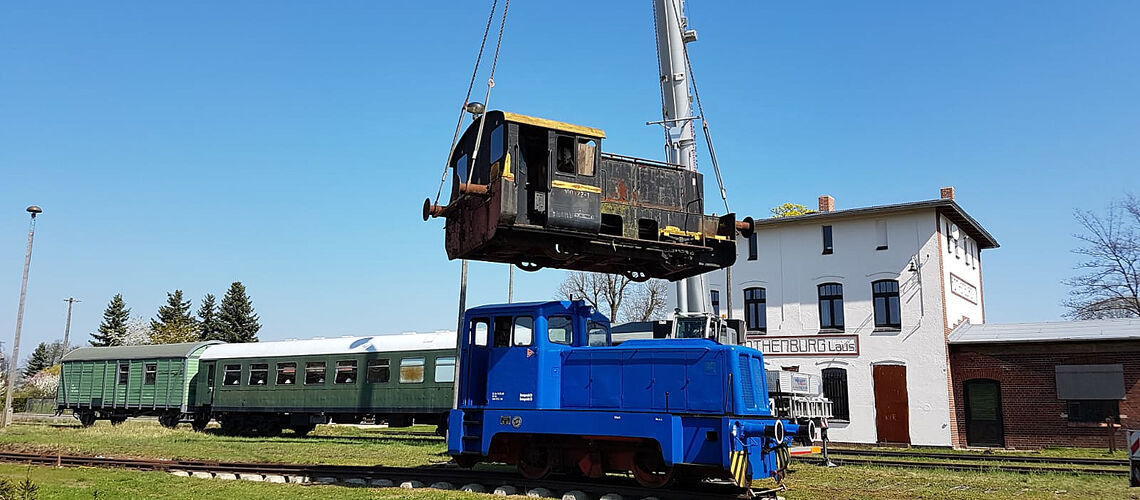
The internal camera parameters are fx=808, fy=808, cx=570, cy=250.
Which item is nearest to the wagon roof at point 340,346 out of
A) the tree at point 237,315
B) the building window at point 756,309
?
the building window at point 756,309

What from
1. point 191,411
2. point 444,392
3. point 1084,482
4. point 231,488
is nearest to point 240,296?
point 191,411

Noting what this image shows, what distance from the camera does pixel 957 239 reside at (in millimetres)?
28656

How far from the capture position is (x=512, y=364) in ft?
40.8

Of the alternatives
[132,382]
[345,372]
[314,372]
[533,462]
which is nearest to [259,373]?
[314,372]

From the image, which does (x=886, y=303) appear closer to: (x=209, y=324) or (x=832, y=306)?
(x=832, y=306)

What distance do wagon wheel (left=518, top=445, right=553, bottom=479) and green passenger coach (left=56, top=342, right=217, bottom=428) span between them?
2214 centimetres

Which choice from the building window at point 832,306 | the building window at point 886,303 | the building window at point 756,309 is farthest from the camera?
the building window at point 756,309

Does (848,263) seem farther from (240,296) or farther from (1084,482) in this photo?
(240,296)

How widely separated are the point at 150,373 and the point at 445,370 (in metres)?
15.0

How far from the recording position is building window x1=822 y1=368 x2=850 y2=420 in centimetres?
2697

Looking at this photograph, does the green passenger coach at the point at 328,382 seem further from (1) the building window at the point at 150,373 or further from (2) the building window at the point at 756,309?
(2) the building window at the point at 756,309

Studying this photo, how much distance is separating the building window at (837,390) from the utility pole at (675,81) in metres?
12.7

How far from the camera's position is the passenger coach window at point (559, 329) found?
12.4m

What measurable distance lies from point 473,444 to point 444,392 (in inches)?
448
